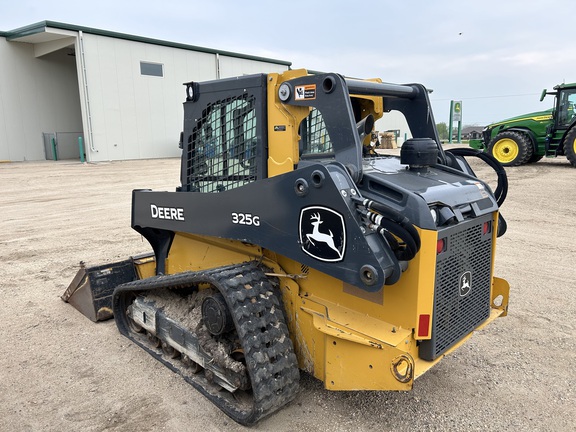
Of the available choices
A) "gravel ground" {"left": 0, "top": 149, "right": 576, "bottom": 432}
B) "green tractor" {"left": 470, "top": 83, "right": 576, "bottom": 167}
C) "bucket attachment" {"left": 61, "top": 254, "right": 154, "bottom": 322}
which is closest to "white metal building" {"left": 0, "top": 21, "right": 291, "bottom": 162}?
"green tractor" {"left": 470, "top": 83, "right": 576, "bottom": 167}

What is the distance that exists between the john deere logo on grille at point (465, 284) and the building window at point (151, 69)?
22.9 metres

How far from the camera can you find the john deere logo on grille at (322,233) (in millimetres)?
2504

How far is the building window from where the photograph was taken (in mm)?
23016

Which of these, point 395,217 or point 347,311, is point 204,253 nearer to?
point 347,311

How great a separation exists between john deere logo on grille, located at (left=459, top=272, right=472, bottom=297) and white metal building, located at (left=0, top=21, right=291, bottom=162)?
69.0 feet

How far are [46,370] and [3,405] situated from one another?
460mm

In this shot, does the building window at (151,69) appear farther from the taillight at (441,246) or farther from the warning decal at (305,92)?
the taillight at (441,246)

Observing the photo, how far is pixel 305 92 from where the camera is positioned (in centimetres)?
285

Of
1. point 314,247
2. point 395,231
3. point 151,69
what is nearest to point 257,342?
point 314,247

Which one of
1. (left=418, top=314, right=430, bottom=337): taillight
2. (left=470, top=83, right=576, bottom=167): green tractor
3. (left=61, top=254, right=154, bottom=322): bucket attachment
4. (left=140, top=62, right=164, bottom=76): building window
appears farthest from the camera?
(left=140, top=62, right=164, bottom=76): building window

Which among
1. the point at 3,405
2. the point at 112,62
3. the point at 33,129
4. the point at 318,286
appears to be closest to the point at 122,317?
the point at 3,405

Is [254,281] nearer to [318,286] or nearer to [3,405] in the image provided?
[318,286]

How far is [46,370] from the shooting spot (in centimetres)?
362

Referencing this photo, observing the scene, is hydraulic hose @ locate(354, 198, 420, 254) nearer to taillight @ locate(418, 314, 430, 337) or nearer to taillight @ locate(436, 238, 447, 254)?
taillight @ locate(436, 238, 447, 254)
